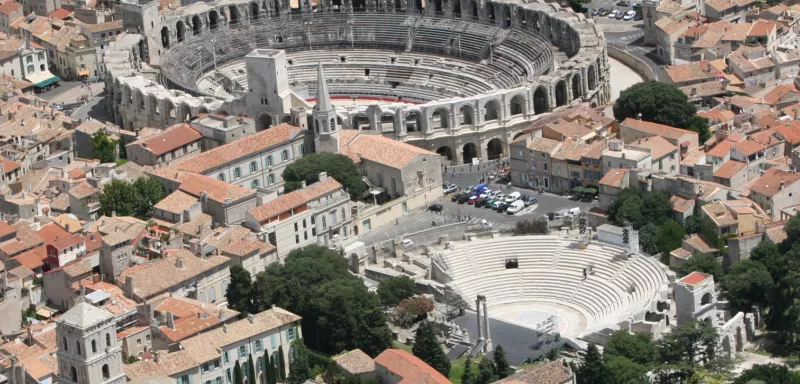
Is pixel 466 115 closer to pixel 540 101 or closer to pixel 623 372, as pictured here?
pixel 540 101

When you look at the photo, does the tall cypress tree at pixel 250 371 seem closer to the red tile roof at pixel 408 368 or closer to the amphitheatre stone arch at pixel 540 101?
the red tile roof at pixel 408 368

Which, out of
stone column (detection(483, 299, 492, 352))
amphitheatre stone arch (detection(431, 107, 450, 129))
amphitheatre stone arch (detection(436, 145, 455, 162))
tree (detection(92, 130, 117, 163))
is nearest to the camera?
stone column (detection(483, 299, 492, 352))

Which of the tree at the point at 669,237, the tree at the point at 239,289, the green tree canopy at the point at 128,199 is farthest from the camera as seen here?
the green tree canopy at the point at 128,199

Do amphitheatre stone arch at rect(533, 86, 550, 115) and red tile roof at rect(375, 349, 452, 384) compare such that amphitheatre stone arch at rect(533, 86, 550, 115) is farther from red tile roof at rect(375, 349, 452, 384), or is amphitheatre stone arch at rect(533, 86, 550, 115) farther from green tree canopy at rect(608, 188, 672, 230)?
red tile roof at rect(375, 349, 452, 384)

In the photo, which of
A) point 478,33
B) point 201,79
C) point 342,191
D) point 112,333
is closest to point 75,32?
point 201,79

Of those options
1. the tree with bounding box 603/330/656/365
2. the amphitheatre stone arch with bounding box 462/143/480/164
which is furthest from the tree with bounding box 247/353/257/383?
the amphitheatre stone arch with bounding box 462/143/480/164

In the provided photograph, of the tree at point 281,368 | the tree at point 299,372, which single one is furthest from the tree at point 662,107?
the tree at point 299,372
